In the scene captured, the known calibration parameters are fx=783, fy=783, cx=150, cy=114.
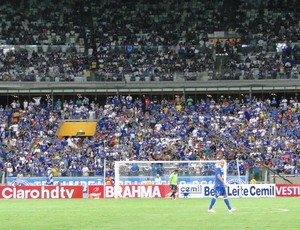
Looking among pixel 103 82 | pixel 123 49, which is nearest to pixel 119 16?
pixel 123 49

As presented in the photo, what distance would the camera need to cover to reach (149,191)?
157 ft

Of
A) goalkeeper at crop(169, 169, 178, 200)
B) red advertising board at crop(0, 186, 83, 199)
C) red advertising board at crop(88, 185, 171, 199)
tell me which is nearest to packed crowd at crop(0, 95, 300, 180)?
red advertising board at crop(88, 185, 171, 199)

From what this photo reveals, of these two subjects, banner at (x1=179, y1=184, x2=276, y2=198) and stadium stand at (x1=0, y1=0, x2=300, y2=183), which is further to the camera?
stadium stand at (x1=0, y1=0, x2=300, y2=183)

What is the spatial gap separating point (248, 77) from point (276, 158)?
11964 millimetres

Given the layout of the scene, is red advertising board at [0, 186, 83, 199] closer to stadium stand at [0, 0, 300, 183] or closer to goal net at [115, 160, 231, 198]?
goal net at [115, 160, 231, 198]

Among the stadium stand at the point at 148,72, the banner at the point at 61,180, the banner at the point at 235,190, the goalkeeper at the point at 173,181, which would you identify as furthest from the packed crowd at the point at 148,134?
the goalkeeper at the point at 173,181

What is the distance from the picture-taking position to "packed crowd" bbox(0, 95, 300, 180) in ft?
185

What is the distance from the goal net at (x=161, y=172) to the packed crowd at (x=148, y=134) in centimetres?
334

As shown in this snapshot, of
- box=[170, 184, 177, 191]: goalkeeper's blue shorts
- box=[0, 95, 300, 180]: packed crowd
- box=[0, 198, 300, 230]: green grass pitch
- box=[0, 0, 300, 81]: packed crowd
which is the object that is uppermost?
box=[0, 0, 300, 81]: packed crowd

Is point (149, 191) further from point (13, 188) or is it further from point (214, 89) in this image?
point (214, 89)

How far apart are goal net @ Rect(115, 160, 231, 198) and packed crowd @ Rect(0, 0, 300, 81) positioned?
706 inches

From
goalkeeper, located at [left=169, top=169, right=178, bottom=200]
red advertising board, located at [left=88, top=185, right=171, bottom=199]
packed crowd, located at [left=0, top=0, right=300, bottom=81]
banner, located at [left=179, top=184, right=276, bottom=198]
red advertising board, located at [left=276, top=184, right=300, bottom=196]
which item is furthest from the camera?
packed crowd, located at [left=0, top=0, right=300, bottom=81]

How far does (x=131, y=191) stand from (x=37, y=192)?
225 inches

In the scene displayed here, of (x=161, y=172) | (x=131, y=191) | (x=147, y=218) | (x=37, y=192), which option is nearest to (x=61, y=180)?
(x=37, y=192)
